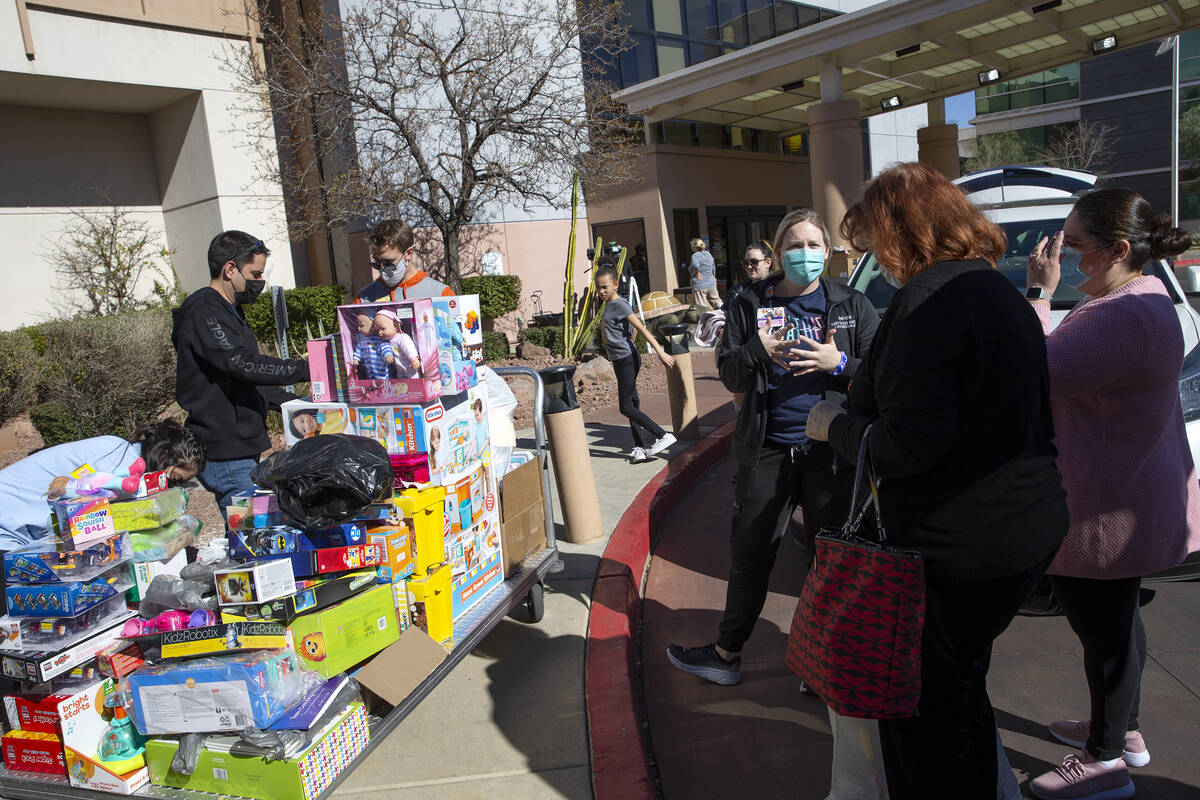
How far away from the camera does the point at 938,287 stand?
6.49ft

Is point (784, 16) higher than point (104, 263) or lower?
higher

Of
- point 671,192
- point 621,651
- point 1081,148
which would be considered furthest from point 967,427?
point 1081,148

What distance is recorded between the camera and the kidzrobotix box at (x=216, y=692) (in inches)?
104

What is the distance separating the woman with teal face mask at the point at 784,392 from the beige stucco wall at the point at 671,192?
1628 centimetres

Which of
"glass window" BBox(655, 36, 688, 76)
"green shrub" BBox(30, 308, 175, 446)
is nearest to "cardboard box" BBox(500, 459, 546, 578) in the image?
"green shrub" BBox(30, 308, 175, 446)

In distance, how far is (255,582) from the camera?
2.74m

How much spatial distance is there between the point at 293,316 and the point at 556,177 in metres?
5.92

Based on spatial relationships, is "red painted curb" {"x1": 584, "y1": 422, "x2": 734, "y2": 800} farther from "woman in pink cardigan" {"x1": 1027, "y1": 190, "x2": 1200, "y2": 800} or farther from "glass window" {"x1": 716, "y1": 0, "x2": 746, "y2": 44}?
"glass window" {"x1": 716, "y1": 0, "x2": 746, "y2": 44}

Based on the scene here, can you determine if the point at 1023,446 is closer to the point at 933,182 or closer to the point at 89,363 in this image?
the point at 933,182

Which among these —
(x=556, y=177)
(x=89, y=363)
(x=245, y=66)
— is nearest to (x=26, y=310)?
(x=245, y=66)

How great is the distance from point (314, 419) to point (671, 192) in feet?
62.5

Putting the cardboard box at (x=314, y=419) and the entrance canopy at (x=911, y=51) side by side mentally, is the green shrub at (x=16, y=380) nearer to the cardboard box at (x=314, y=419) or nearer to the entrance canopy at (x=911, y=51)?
the cardboard box at (x=314, y=419)

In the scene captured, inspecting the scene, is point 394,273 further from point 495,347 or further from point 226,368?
point 495,347

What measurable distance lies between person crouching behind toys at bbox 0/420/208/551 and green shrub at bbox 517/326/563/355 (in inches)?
422
